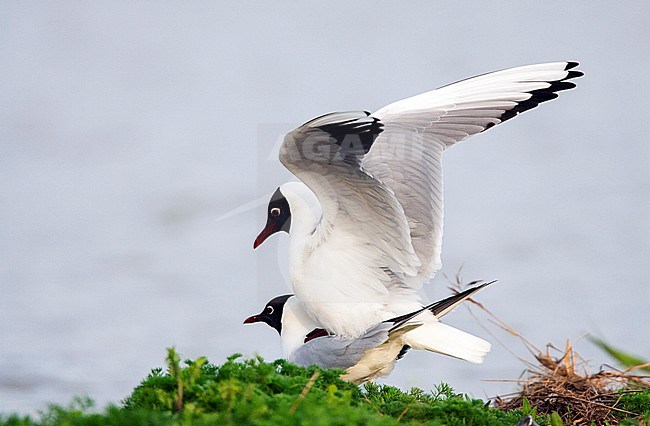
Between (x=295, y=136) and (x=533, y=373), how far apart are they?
238 cm

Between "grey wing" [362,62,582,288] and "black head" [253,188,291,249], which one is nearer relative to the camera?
"grey wing" [362,62,582,288]

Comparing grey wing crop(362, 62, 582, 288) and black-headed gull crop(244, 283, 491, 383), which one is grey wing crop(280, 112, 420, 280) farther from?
black-headed gull crop(244, 283, 491, 383)

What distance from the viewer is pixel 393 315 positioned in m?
5.73

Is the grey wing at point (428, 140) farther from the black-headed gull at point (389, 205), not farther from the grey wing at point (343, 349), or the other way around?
the grey wing at point (343, 349)

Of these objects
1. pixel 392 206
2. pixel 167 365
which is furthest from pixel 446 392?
pixel 167 365

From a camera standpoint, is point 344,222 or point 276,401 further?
point 344,222

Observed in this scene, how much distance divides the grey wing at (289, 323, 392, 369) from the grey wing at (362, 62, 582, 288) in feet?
2.34

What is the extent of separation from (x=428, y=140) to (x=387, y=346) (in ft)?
5.04

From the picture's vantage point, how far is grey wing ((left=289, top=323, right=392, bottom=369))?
5.39 meters

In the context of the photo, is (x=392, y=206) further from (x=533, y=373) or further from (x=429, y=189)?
(x=533, y=373)

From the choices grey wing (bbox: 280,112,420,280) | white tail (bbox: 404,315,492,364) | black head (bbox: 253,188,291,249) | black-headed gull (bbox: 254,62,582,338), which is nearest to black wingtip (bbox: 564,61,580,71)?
black-headed gull (bbox: 254,62,582,338)

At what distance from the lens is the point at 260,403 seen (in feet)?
9.84

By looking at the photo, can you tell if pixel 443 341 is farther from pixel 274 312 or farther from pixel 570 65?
pixel 570 65

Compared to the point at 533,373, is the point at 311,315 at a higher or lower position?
higher
